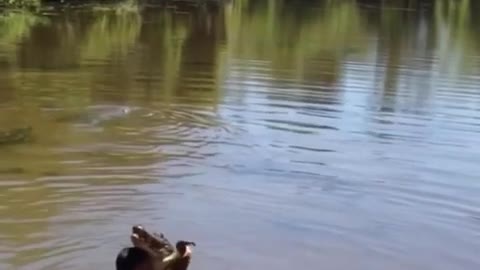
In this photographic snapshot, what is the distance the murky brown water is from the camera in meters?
8.57

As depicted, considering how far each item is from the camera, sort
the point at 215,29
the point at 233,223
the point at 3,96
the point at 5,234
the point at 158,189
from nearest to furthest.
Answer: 1. the point at 5,234
2. the point at 233,223
3. the point at 158,189
4. the point at 3,96
5. the point at 215,29

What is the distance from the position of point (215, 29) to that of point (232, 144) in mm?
22744

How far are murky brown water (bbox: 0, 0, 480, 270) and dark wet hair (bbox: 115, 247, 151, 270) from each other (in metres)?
2.23

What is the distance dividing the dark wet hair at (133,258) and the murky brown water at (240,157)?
2232 millimetres

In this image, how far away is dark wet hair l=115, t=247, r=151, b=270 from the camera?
5551mm

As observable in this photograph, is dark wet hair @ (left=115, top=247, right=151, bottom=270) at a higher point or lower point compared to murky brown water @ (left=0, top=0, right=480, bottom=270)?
higher

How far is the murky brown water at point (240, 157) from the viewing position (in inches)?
337

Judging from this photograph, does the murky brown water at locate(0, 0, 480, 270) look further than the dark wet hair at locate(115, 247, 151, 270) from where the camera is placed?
Yes

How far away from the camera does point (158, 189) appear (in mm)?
10180

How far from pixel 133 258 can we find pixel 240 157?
654cm

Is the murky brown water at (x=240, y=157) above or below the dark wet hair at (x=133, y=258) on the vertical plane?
below

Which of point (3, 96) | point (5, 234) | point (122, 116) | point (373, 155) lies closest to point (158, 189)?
point (5, 234)

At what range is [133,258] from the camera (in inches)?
219

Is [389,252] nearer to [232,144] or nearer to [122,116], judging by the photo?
[232,144]
